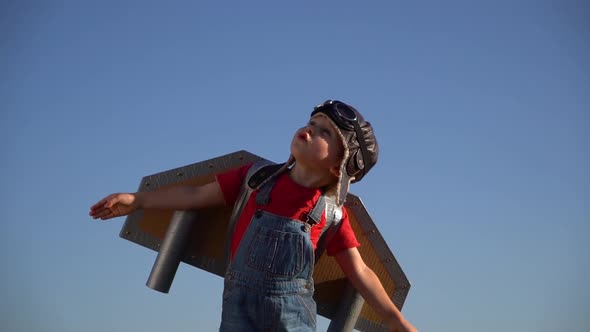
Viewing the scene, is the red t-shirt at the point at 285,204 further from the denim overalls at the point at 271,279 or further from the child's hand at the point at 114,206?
the child's hand at the point at 114,206

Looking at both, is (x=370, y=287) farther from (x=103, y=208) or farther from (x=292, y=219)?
(x=103, y=208)

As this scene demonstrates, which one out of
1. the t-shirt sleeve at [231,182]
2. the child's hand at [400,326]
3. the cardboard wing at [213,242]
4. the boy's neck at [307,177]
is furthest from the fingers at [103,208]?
the child's hand at [400,326]

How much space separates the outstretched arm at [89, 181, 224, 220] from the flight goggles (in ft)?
2.34

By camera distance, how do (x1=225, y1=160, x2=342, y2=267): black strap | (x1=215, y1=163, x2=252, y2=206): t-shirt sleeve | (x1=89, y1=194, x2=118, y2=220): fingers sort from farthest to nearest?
(x1=215, y1=163, x2=252, y2=206): t-shirt sleeve < (x1=225, y1=160, x2=342, y2=267): black strap < (x1=89, y1=194, x2=118, y2=220): fingers

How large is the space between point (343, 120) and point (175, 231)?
1.10 meters

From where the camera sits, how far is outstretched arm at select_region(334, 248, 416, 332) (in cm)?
374

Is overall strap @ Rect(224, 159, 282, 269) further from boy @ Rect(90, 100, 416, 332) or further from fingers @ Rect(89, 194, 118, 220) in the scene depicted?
fingers @ Rect(89, 194, 118, 220)

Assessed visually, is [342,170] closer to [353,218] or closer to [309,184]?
[309,184]

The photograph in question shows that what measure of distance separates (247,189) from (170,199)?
16.6 inches

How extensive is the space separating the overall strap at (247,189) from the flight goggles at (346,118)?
40 centimetres

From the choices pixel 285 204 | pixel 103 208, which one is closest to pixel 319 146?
pixel 285 204

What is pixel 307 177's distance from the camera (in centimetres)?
377

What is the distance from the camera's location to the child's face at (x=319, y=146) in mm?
3658

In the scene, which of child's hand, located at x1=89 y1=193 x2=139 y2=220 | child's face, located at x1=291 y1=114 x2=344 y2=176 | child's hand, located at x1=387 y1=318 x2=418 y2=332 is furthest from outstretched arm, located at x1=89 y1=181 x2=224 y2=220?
child's hand, located at x1=387 y1=318 x2=418 y2=332
